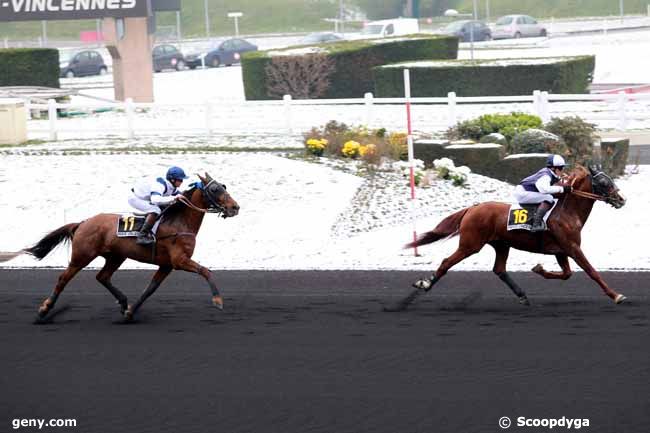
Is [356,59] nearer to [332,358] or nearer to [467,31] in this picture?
[467,31]

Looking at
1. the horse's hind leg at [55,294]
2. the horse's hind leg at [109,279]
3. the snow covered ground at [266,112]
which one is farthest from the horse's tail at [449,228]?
the snow covered ground at [266,112]

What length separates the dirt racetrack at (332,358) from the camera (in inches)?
320

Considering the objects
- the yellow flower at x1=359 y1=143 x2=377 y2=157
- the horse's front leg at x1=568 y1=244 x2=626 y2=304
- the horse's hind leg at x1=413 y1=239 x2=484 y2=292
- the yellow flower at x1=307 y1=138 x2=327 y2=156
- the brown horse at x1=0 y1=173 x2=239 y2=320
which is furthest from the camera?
the yellow flower at x1=307 y1=138 x2=327 y2=156

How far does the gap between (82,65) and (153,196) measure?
42836mm

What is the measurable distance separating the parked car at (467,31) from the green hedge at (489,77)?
24.6 meters

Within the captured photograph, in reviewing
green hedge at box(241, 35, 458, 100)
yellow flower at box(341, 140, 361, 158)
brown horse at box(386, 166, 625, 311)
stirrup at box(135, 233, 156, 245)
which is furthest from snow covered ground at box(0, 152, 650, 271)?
green hedge at box(241, 35, 458, 100)

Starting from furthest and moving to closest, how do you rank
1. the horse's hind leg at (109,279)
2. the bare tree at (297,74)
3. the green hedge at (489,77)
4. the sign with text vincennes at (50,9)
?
the bare tree at (297,74)
the green hedge at (489,77)
the sign with text vincennes at (50,9)
the horse's hind leg at (109,279)

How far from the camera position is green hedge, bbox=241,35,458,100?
3444 centimetres

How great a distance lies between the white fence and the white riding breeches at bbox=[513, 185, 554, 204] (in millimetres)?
11550

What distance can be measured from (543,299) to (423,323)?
5.54 feet

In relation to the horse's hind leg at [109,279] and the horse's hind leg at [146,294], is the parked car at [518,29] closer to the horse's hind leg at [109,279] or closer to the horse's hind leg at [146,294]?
the horse's hind leg at [109,279]

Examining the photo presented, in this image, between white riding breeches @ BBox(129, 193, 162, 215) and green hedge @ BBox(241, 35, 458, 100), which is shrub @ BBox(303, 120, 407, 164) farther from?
green hedge @ BBox(241, 35, 458, 100)

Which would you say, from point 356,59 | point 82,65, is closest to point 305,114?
point 356,59

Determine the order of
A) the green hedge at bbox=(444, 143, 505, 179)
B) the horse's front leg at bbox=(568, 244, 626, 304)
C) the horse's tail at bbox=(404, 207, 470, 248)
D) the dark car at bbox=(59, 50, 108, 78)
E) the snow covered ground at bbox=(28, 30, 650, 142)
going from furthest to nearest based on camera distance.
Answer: the dark car at bbox=(59, 50, 108, 78)
the snow covered ground at bbox=(28, 30, 650, 142)
the green hedge at bbox=(444, 143, 505, 179)
the horse's tail at bbox=(404, 207, 470, 248)
the horse's front leg at bbox=(568, 244, 626, 304)
